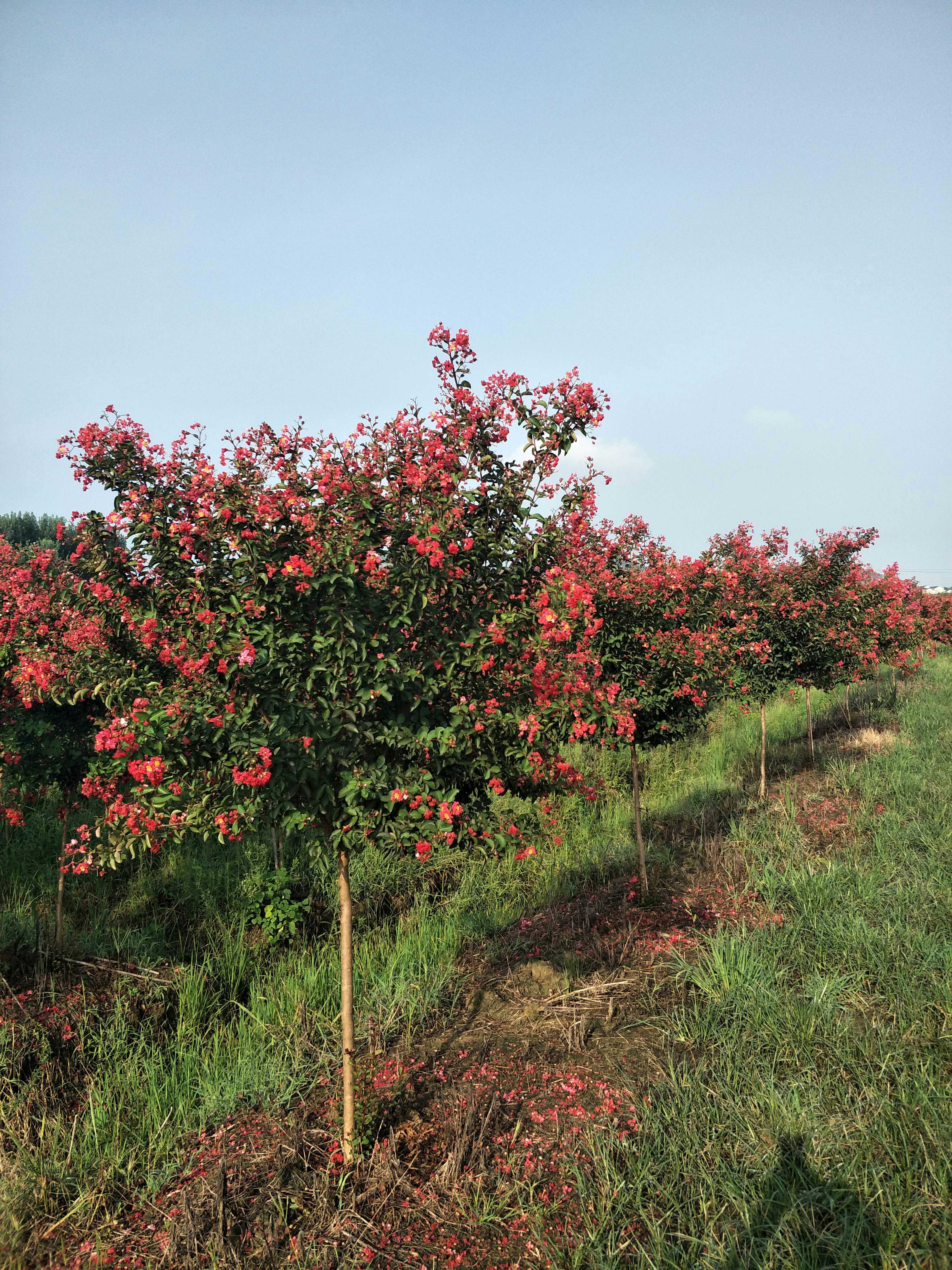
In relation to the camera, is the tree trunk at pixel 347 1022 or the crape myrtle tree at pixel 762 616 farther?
the crape myrtle tree at pixel 762 616

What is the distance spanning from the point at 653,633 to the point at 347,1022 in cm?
481

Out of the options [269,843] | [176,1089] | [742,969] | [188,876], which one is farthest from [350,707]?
[269,843]

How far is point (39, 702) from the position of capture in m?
6.62

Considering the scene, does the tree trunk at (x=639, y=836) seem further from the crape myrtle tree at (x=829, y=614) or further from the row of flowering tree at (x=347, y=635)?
the crape myrtle tree at (x=829, y=614)

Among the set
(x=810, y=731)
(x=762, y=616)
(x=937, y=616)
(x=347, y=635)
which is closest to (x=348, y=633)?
(x=347, y=635)

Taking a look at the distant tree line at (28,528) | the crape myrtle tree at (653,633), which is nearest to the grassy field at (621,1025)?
the crape myrtle tree at (653,633)

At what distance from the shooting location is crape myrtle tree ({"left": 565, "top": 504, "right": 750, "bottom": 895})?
7254 mm

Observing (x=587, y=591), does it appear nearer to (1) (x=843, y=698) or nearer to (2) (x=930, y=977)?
(2) (x=930, y=977)

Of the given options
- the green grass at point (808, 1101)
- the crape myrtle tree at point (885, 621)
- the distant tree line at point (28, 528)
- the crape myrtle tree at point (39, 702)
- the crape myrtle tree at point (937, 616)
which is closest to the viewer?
the green grass at point (808, 1101)

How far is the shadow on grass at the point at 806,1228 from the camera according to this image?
9.84 feet

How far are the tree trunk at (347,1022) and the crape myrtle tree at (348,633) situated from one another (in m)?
0.02

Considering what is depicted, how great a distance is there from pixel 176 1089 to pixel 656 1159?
3.10m

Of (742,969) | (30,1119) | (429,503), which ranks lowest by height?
(30,1119)

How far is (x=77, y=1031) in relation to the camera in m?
5.62
